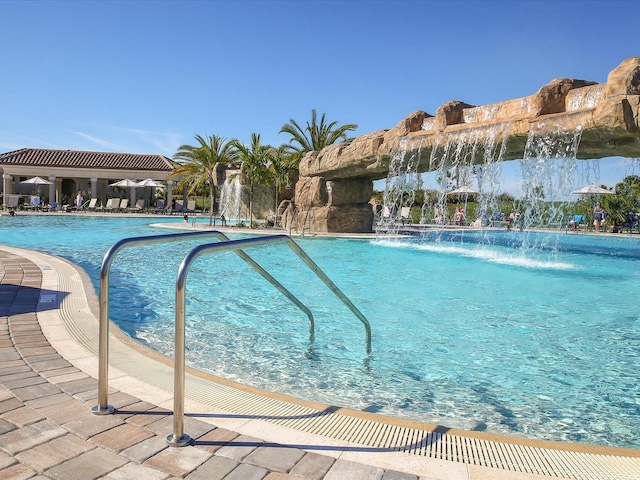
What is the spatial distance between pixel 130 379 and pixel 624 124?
420 inches

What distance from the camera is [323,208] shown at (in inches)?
873

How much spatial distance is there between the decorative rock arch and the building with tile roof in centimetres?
2292

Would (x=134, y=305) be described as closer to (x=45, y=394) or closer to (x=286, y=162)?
(x=45, y=394)

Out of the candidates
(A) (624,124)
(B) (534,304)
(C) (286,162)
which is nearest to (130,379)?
(B) (534,304)

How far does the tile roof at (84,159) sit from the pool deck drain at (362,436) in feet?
137

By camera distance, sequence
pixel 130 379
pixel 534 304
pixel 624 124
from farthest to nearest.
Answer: pixel 624 124, pixel 534 304, pixel 130 379

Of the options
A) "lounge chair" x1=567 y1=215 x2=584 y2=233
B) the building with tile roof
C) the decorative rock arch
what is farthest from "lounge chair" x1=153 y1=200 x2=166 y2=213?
"lounge chair" x1=567 y1=215 x2=584 y2=233

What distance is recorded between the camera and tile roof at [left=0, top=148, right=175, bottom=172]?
1644 inches

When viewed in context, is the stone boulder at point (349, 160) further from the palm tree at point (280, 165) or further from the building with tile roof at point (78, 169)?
the building with tile roof at point (78, 169)

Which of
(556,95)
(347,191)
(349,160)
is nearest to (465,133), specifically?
(556,95)

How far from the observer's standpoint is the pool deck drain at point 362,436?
8.12 ft

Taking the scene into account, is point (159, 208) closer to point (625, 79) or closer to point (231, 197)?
point (231, 197)

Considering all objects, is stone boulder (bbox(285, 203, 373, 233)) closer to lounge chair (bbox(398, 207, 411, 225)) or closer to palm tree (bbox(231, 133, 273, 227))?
palm tree (bbox(231, 133, 273, 227))

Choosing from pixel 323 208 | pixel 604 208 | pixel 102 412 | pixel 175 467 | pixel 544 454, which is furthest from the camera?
pixel 604 208
